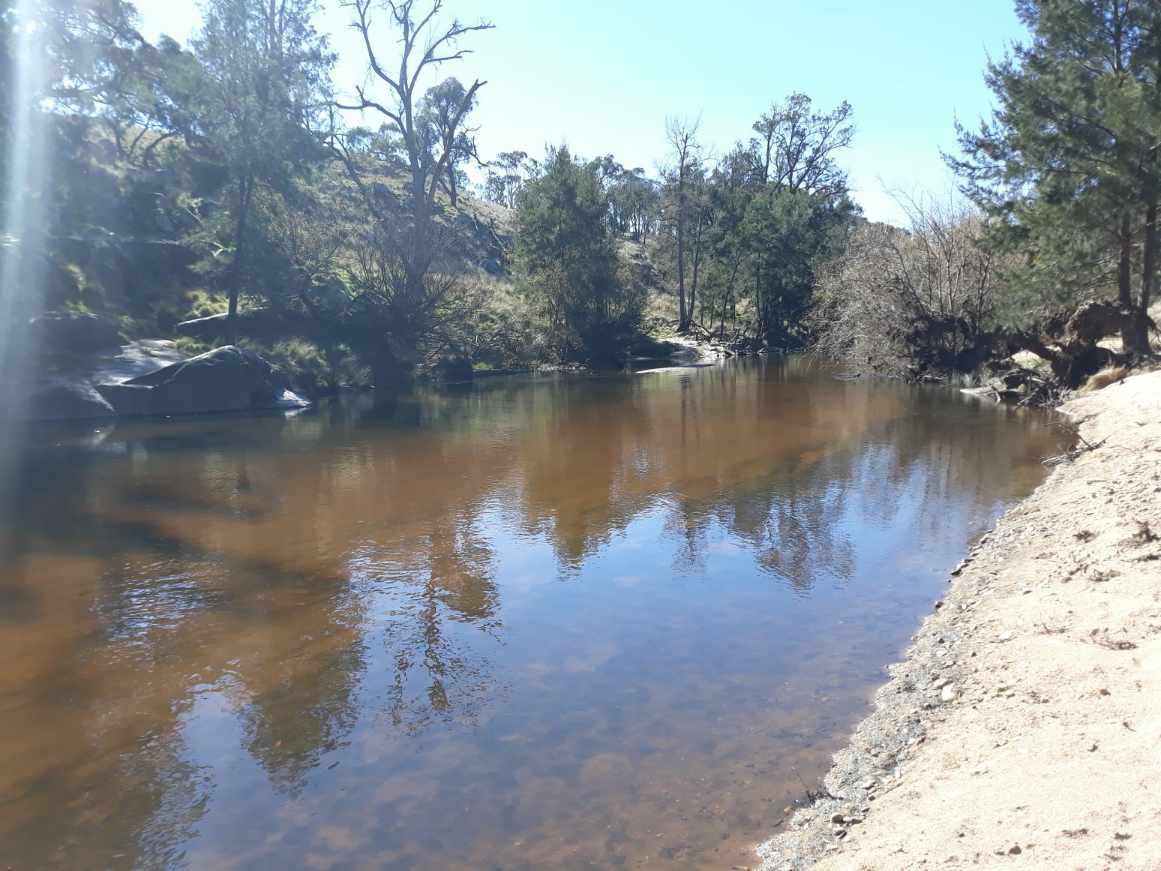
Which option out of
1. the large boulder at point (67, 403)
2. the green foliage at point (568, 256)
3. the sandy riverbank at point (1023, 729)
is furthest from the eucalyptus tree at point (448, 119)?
the sandy riverbank at point (1023, 729)

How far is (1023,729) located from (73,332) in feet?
95.5

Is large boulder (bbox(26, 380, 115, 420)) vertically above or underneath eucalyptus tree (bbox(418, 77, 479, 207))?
underneath

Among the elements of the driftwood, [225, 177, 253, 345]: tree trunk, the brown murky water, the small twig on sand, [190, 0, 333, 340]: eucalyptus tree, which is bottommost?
the brown murky water

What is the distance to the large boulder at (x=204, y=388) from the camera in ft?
83.6

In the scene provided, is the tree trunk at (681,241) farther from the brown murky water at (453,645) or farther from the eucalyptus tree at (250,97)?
the brown murky water at (453,645)

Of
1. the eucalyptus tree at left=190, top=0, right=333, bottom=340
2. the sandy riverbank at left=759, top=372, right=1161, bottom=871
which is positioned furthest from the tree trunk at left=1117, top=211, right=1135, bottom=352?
the eucalyptus tree at left=190, top=0, right=333, bottom=340

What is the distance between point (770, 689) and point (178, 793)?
15.2 feet

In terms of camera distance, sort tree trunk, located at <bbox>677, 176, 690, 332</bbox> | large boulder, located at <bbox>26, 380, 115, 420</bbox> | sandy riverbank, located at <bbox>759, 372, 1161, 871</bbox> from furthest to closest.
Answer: tree trunk, located at <bbox>677, 176, 690, 332</bbox>
large boulder, located at <bbox>26, 380, 115, 420</bbox>
sandy riverbank, located at <bbox>759, 372, 1161, 871</bbox>

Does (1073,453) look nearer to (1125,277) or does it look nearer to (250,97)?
(1125,277)

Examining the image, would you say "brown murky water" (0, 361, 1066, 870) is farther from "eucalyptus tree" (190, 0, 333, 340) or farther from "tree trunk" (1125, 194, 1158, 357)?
"eucalyptus tree" (190, 0, 333, 340)

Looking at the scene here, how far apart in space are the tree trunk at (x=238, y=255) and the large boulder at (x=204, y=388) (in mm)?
4493

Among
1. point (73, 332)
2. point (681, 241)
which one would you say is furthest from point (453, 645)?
point (681, 241)

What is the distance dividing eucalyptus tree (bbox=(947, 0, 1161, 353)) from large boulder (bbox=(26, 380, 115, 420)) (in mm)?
26814

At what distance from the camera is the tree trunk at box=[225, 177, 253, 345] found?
105 ft
